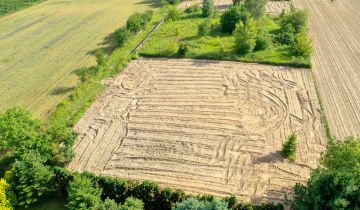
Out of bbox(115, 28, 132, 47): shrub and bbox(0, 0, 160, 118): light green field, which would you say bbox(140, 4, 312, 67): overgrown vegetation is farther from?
bbox(0, 0, 160, 118): light green field

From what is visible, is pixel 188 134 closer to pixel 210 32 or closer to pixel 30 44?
pixel 210 32

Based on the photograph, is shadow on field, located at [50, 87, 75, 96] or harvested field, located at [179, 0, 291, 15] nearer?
shadow on field, located at [50, 87, 75, 96]

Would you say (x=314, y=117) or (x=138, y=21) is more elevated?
(x=138, y=21)

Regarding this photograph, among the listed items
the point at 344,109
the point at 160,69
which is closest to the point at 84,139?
the point at 160,69

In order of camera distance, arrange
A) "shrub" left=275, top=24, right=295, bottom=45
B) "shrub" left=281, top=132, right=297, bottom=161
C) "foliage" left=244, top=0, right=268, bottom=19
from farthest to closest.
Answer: "foliage" left=244, top=0, right=268, bottom=19 → "shrub" left=275, top=24, right=295, bottom=45 → "shrub" left=281, top=132, right=297, bottom=161

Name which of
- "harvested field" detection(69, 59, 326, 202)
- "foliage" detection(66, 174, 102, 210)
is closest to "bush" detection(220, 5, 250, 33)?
"harvested field" detection(69, 59, 326, 202)

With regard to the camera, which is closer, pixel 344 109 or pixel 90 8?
pixel 344 109

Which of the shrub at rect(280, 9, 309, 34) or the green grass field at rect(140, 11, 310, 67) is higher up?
the shrub at rect(280, 9, 309, 34)

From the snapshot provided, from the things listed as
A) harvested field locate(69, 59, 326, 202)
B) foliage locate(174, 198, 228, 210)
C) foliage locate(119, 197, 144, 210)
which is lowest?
harvested field locate(69, 59, 326, 202)
